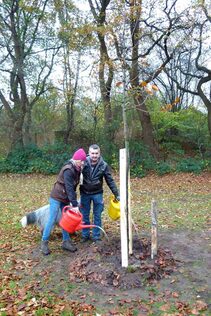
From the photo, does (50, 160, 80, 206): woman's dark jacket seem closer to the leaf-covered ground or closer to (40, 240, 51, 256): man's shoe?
(40, 240, 51, 256): man's shoe

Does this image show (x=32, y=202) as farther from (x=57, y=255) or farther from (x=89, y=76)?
(x=89, y=76)

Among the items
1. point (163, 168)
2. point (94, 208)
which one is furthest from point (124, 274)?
point (163, 168)

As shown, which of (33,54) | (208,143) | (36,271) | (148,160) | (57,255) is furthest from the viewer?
(33,54)

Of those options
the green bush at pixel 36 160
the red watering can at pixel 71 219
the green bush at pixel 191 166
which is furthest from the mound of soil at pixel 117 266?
the green bush at pixel 36 160

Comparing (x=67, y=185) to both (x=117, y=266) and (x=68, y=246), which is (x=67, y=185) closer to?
(x=68, y=246)

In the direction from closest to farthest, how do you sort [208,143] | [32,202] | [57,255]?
1. [57,255]
2. [32,202]
3. [208,143]

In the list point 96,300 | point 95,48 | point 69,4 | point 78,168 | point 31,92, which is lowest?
point 96,300

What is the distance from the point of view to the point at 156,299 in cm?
409

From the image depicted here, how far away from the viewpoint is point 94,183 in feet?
18.4

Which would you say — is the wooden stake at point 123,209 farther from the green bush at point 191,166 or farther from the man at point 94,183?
the green bush at point 191,166

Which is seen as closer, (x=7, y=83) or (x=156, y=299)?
(x=156, y=299)

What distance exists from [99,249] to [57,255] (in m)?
0.73

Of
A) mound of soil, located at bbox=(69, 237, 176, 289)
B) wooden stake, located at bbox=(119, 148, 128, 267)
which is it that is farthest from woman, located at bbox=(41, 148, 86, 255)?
wooden stake, located at bbox=(119, 148, 128, 267)

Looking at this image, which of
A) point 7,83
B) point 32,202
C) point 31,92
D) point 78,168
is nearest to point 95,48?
Result: point 31,92
